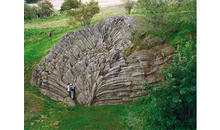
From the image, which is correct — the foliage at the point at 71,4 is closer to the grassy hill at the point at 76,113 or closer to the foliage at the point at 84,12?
the foliage at the point at 84,12

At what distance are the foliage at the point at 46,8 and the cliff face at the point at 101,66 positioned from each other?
12.3ft

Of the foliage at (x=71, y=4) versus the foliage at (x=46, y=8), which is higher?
the foliage at (x=71, y=4)

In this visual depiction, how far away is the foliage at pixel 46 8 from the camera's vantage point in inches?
492

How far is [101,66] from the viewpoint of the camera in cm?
1310

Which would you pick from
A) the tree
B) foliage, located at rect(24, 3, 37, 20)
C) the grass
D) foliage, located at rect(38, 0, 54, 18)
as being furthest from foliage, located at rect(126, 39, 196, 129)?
foliage, located at rect(24, 3, 37, 20)

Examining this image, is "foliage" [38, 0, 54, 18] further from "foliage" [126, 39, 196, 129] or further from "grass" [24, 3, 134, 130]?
"foliage" [126, 39, 196, 129]

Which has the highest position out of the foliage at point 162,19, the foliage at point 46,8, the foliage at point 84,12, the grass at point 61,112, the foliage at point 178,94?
the foliage at point 84,12

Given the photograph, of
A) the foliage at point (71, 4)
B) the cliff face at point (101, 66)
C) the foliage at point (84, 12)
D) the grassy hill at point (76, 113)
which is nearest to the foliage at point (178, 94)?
the grassy hill at point (76, 113)

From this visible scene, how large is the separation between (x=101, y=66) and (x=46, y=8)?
746cm

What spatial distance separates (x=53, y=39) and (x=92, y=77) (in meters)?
10.3

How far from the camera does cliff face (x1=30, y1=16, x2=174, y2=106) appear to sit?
1177 cm

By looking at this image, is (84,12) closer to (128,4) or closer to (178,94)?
(128,4)

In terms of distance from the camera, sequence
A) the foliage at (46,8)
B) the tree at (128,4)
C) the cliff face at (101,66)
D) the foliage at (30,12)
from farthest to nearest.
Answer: the tree at (128,4)
the foliage at (30,12)
the foliage at (46,8)
the cliff face at (101,66)
